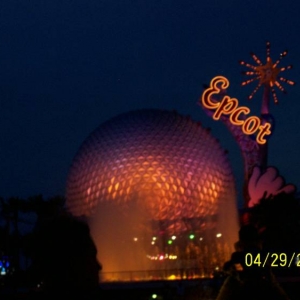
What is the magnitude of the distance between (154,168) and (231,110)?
592 cm

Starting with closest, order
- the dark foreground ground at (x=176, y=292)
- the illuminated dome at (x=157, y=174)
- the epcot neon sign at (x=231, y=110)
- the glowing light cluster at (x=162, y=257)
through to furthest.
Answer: the dark foreground ground at (x=176, y=292)
the glowing light cluster at (x=162, y=257)
the illuminated dome at (x=157, y=174)
the epcot neon sign at (x=231, y=110)

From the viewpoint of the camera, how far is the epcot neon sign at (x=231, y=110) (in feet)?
119

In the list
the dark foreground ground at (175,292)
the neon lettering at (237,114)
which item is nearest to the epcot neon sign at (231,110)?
the neon lettering at (237,114)

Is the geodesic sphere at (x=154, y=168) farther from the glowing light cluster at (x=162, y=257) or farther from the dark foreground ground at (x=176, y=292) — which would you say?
the dark foreground ground at (x=176, y=292)

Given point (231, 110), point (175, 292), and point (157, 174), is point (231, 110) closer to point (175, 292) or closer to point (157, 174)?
point (157, 174)

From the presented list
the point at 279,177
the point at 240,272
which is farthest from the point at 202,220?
the point at 240,272

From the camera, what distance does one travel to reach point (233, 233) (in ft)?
109

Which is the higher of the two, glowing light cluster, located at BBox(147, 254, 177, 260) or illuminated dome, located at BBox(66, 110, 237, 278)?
illuminated dome, located at BBox(66, 110, 237, 278)

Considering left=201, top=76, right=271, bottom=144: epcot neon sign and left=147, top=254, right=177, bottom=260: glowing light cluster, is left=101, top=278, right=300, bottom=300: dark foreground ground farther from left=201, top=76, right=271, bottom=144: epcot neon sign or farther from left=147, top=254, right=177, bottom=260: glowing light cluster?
left=201, top=76, right=271, bottom=144: epcot neon sign

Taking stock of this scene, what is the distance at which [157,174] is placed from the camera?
35.7m

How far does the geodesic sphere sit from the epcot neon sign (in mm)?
3008

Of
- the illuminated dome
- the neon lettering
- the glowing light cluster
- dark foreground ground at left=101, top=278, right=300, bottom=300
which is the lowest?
the glowing light cluster

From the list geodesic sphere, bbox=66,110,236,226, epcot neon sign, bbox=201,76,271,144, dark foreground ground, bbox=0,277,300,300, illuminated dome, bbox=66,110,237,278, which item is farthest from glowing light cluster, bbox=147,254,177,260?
dark foreground ground, bbox=0,277,300,300

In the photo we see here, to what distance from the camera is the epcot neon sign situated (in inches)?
1425
